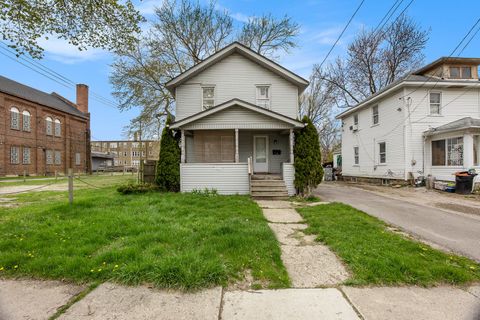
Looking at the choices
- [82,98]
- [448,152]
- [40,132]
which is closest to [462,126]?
[448,152]

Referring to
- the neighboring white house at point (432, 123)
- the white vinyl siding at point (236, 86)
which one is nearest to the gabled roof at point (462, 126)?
the neighboring white house at point (432, 123)

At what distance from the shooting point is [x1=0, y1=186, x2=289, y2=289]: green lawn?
3.24 m

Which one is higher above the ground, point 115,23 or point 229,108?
point 115,23

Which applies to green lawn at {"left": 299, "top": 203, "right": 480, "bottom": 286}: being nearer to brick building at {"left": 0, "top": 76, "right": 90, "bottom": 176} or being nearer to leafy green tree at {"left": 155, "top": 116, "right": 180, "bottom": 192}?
leafy green tree at {"left": 155, "top": 116, "right": 180, "bottom": 192}

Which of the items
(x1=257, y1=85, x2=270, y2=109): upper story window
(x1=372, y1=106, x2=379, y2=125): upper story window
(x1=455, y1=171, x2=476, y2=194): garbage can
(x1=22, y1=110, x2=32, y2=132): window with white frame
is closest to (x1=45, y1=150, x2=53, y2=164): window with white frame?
(x1=22, y1=110, x2=32, y2=132): window with white frame

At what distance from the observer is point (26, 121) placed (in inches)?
1091

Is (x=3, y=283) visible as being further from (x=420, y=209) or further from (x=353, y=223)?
(x=420, y=209)

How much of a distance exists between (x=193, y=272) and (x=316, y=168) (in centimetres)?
844

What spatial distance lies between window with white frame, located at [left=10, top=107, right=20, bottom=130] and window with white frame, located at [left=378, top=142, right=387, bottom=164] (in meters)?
34.4

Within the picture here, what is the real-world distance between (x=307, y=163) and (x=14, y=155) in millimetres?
30456

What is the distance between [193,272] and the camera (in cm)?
319

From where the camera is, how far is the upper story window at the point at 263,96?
13312 millimetres

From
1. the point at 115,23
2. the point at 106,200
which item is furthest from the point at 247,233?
the point at 115,23

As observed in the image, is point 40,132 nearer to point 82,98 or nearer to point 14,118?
point 14,118
